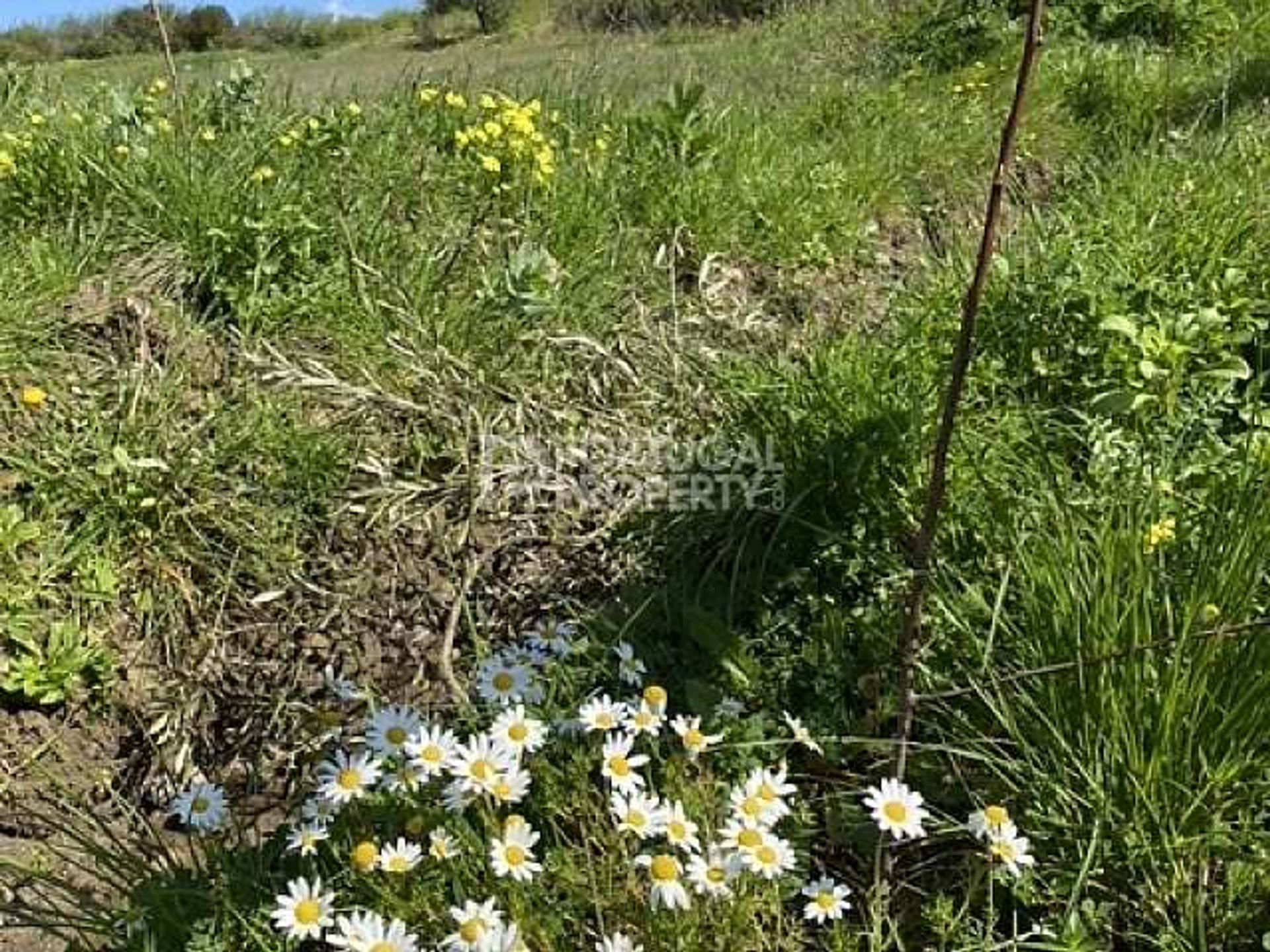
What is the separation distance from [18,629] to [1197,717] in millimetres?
2102

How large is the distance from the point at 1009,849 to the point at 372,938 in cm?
75

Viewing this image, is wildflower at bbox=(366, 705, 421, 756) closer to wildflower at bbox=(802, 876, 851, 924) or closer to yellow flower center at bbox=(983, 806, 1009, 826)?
wildflower at bbox=(802, 876, 851, 924)

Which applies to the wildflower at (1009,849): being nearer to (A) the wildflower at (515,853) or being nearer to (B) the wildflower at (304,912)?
(A) the wildflower at (515,853)

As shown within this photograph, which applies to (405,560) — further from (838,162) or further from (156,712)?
(838,162)

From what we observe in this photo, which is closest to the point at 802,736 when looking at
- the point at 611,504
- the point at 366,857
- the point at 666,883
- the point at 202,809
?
the point at 666,883

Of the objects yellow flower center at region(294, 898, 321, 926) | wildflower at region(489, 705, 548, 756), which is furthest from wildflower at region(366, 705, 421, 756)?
yellow flower center at region(294, 898, 321, 926)

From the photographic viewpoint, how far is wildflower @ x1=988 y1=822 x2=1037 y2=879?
1420 mm

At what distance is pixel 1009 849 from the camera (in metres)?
1.43

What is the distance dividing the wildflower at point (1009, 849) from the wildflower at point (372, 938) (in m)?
0.69

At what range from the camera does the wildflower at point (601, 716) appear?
5.09ft

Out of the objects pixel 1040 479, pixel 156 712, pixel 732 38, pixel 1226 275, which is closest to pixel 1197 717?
pixel 1040 479

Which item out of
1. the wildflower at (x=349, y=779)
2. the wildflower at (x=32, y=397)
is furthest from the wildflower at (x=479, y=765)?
the wildflower at (x=32, y=397)

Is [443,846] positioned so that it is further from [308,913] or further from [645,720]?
[645,720]

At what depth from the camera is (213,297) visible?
9.97ft
